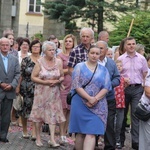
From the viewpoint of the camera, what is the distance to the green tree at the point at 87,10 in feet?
Answer: 101

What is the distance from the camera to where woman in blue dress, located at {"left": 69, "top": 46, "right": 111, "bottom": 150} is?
9.14 m

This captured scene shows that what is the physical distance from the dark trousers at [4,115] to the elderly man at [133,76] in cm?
228

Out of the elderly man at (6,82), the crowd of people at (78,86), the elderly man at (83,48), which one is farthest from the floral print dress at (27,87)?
the elderly man at (83,48)

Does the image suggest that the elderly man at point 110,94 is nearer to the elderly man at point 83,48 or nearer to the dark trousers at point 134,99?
the elderly man at point 83,48

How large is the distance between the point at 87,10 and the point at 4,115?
20.4m

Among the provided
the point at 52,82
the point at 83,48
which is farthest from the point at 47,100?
the point at 83,48

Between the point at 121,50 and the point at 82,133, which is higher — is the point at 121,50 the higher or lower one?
the higher one

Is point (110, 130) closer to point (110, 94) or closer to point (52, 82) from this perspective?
point (110, 94)

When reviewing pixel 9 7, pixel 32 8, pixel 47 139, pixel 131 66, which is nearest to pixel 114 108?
pixel 131 66

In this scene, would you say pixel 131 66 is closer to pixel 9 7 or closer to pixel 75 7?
pixel 75 7

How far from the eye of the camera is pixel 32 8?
5650 cm

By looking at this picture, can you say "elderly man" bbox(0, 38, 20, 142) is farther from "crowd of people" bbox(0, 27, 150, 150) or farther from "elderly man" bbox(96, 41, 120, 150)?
"elderly man" bbox(96, 41, 120, 150)

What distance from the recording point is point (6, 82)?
36.5 feet

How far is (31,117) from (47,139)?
0.88 m
